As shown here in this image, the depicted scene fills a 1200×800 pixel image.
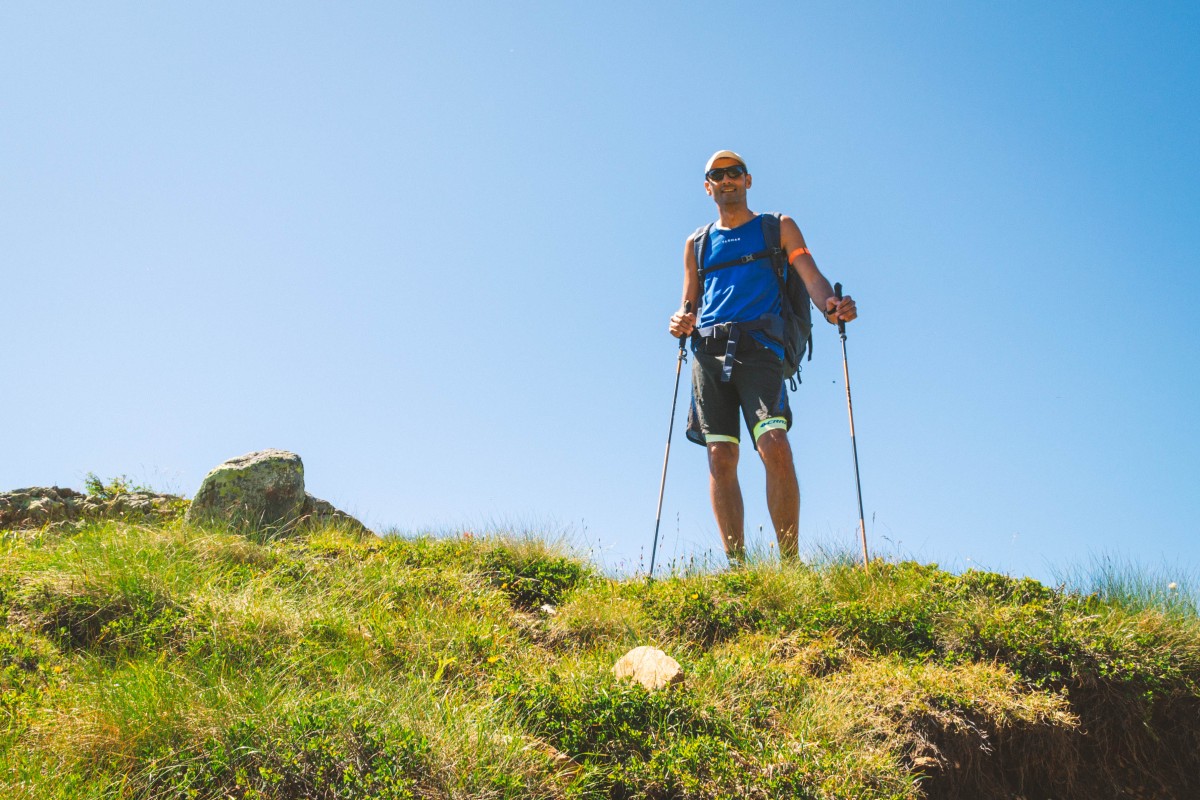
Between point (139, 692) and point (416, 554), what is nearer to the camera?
point (139, 692)

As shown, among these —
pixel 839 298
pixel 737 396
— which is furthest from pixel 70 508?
pixel 839 298

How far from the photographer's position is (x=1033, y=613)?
18.9 feet

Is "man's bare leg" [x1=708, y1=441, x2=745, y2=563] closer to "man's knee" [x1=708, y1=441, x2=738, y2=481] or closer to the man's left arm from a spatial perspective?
"man's knee" [x1=708, y1=441, x2=738, y2=481]

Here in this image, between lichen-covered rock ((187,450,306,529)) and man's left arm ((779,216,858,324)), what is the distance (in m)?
4.80

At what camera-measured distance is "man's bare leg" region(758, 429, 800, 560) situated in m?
6.72

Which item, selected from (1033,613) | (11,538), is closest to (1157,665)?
(1033,613)

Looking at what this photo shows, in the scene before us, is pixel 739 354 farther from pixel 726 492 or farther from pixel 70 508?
Result: pixel 70 508

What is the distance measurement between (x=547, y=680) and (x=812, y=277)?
4044 millimetres

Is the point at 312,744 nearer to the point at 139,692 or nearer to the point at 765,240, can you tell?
the point at 139,692

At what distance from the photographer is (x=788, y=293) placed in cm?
744

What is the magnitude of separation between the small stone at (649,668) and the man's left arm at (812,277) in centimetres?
329

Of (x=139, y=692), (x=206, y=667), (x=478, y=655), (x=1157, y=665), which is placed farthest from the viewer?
(x=1157, y=665)

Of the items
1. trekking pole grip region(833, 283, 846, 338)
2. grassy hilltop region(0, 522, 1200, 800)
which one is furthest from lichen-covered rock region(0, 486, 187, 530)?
trekking pole grip region(833, 283, 846, 338)

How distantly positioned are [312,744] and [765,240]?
526cm
